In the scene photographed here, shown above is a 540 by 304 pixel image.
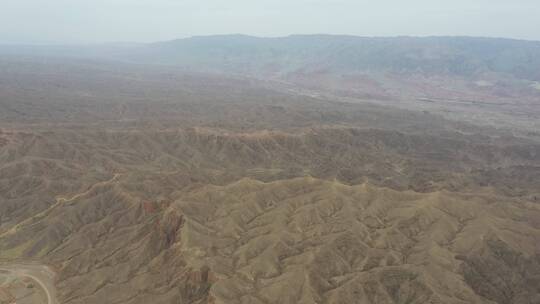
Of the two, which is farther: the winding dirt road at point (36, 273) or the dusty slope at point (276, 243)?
the winding dirt road at point (36, 273)

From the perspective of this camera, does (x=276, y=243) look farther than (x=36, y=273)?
No

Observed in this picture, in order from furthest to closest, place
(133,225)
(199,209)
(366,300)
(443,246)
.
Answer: (133,225), (199,209), (443,246), (366,300)

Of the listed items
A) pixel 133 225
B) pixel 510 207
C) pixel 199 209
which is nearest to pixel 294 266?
pixel 199 209

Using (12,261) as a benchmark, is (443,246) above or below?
above

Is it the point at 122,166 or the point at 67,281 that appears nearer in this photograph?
the point at 67,281

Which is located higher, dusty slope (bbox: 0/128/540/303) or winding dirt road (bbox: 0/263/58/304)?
dusty slope (bbox: 0/128/540/303)

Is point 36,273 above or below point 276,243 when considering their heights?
below

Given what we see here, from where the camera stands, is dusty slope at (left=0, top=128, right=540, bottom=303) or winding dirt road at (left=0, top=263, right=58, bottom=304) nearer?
dusty slope at (left=0, top=128, right=540, bottom=303)

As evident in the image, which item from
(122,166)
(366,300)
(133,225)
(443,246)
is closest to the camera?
(366,300)

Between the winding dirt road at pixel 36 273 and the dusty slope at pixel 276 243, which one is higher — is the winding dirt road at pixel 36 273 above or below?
below

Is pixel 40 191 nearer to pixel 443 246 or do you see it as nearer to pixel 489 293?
pixel 443 246

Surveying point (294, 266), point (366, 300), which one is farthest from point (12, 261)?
point (366, 300)
